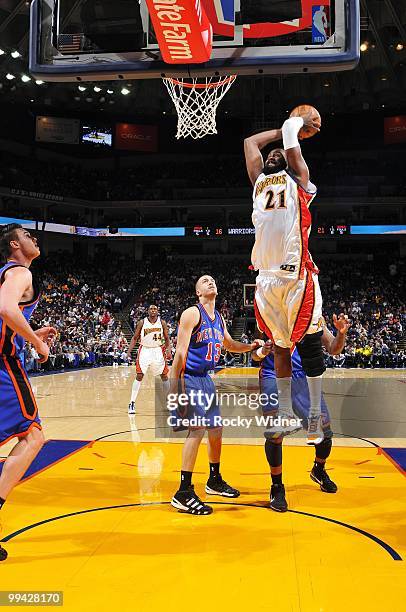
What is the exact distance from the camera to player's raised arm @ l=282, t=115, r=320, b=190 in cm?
366

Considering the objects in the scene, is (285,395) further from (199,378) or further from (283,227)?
(283,227)

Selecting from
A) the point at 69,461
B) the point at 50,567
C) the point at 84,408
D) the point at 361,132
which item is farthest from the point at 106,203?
the point at 50,567

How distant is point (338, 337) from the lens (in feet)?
14.1

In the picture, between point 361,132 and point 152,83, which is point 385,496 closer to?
point 152,83

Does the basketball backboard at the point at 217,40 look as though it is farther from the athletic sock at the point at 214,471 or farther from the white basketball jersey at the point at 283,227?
the athletic sock at the point at 214,471

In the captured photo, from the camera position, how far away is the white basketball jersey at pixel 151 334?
389 inches

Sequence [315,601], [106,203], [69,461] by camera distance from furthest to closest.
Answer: [106,203] < [69,461] < [315,601]

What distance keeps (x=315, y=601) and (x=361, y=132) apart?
33367 millimetres

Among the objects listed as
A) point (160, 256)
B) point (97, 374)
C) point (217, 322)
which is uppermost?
point (160, 256)

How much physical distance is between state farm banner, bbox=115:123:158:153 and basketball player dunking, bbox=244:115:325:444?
30084 millimetres

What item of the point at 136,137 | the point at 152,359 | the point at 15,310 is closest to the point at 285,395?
the point at 15,310

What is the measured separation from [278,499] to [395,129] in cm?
3057

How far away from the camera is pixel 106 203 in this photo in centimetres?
3173

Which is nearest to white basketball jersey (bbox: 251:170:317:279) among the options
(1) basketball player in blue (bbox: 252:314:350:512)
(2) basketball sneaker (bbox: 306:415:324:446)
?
(1) basketball player in blue (bbox: 252:314:350:512)
